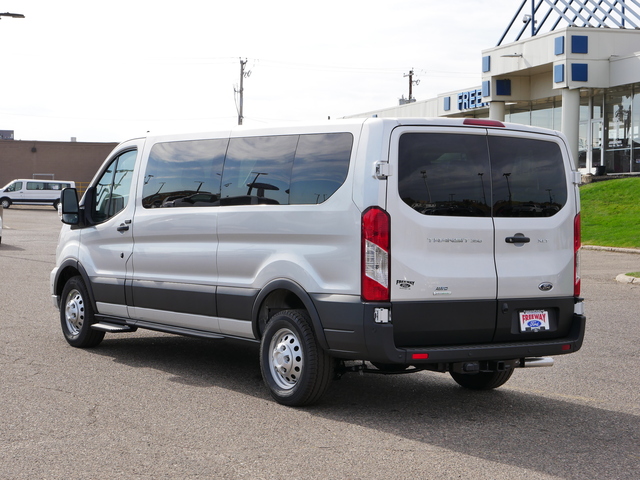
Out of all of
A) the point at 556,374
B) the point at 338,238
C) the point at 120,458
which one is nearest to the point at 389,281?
the point at 338,238

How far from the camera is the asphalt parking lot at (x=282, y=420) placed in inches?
202

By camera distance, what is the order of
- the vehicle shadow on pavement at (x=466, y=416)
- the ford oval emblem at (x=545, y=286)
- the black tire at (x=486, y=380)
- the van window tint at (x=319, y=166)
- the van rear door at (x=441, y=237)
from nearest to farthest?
1. the vehicle shadow on pavement at (x=466, y=416)
2. the van rear door at (x=441, y=237)
3. the van window tint at (x=319, y=166)
4. the ford oval emblem at (x=545, y=286)
5. the black tire at (x=486, y=380)

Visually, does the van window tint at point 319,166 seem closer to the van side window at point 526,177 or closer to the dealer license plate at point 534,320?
the van side window at point 526,177

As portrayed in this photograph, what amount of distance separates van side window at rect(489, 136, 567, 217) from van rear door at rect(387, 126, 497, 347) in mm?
113

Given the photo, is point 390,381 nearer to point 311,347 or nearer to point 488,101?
point 311,347

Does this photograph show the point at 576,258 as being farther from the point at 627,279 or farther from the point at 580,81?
the point at 580,81

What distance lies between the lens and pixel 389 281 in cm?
611

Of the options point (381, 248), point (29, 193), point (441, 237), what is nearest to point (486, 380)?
point (441, 237)

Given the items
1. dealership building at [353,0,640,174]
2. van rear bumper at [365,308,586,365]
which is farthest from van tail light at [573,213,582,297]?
dealership building at [353,0,640,174]

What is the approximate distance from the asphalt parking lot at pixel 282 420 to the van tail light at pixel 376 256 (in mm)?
950

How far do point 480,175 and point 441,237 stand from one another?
2.03ft

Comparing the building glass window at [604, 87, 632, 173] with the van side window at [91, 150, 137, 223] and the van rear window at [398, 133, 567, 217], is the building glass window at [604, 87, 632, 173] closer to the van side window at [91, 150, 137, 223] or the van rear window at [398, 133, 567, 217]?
the van side window at [91, 150, 137, 223]

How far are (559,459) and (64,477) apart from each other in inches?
115

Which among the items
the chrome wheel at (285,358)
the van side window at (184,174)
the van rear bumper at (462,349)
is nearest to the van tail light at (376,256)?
the van rear bumper at (462,349)
